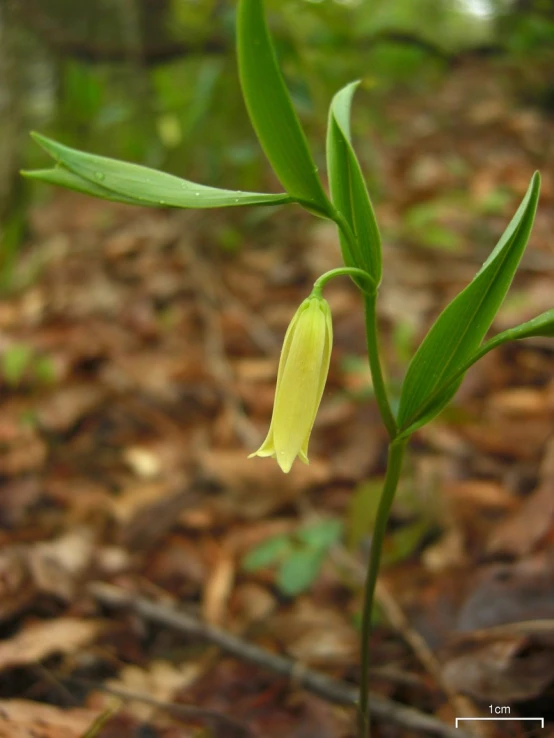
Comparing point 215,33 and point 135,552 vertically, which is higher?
point 215,33

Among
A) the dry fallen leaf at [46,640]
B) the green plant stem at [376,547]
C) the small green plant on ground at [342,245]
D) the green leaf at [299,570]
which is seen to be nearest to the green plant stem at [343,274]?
the small green plant on ground at [342,245]

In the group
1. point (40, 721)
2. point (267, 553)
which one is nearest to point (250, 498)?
point (267, 553)

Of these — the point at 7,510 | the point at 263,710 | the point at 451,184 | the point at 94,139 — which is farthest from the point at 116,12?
the point at 263,710

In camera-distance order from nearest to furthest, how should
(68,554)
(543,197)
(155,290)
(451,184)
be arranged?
1. (68,554)
2. (155,290)
3. (543,197)
4. (451,184)

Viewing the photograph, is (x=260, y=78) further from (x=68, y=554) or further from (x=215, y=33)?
(x=215, y=33)

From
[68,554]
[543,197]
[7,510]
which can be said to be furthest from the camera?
[543,197]

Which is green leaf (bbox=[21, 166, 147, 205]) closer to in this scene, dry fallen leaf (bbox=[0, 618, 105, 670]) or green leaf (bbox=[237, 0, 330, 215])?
green leaf (bbox=[237, 0, 330, 215])
